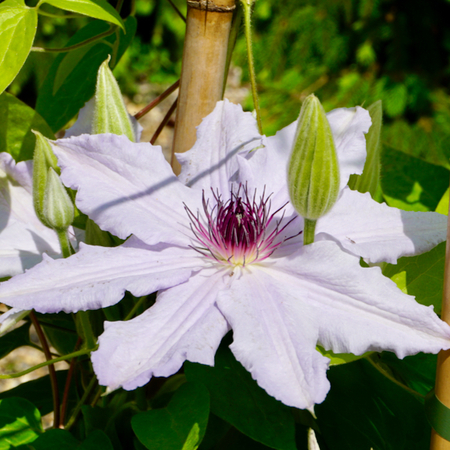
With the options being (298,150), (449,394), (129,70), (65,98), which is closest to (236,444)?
(449,394)

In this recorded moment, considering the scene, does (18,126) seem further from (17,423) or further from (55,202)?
(17,423)

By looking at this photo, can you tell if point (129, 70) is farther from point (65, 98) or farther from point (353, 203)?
point (353, 203)

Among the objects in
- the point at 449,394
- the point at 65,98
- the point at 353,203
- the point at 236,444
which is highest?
the point at 65,98

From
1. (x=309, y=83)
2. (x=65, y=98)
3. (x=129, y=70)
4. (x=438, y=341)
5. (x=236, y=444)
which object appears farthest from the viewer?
(x=129, y=70)

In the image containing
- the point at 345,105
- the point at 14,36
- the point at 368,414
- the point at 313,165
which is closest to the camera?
the point at 313,165

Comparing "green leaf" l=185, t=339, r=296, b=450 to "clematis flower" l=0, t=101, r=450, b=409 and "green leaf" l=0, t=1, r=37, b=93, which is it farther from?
"green leaf" l=0, t=1, r=37, b=93

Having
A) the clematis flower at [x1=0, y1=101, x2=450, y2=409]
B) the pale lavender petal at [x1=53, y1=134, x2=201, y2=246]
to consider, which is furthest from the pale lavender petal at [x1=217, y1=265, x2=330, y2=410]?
the pale lavender petal at [x1=53, y1=134, x2=201, y2=246]

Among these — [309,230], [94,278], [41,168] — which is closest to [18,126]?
[41,168]
